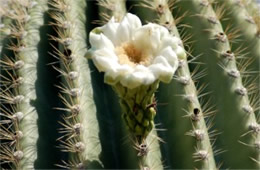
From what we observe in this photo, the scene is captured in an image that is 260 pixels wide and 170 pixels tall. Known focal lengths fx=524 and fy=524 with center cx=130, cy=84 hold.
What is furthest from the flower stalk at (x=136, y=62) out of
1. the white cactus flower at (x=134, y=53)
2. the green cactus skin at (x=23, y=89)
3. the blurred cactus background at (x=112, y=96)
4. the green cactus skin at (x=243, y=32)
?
the green cactus skin at (x=243, y=32)

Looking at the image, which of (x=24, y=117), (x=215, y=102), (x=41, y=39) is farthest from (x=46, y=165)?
(x=215, y=102)

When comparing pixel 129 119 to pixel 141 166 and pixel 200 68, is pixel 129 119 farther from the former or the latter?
pixel 200 68

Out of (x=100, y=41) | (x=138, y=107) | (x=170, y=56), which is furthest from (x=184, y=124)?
(x=100, y=41)

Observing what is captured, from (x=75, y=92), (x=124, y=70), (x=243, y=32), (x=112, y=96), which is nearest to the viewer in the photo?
(x=124, y=70)

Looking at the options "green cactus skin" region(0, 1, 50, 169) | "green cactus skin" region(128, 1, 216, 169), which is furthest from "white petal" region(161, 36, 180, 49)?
"green cactus skin" region(0, 1, 50, 169)

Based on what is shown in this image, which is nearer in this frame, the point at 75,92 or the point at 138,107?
the point at 138,107

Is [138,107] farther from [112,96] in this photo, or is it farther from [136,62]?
[112,96]

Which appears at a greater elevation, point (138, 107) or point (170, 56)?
point (170, 56)
